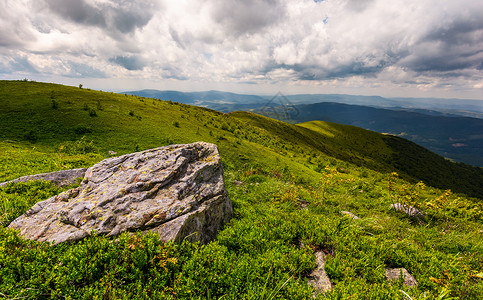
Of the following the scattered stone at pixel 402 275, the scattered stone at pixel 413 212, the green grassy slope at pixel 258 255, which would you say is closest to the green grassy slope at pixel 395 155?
the scattered stone at pixel 413 212

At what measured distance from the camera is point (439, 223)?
34.0 feet

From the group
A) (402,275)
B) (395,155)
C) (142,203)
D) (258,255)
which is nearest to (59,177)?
(142,203)

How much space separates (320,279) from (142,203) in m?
5.79

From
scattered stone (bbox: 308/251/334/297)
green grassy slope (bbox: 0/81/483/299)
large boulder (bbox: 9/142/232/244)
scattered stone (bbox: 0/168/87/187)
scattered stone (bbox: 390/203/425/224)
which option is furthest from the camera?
scattered stone (bbox: 390/203/425/224)

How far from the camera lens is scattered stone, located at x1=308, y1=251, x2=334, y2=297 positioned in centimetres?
494

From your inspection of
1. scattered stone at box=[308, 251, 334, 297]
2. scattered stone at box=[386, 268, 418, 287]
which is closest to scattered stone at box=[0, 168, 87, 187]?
scattered stone at box=[308, 251, 334, 297]

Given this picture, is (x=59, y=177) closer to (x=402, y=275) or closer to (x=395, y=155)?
(x=402, y=275)

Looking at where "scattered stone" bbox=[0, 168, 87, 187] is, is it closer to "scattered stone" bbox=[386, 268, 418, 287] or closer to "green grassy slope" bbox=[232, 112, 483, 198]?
"scattered stone" bbox=[386, 268, 418, 287]

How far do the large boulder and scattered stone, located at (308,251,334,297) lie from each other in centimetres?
341

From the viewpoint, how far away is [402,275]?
550 centimetres

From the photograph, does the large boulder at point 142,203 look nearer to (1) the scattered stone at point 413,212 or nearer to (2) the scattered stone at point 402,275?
(2) the scattered stone at point 402,275

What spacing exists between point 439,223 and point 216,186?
12380 mm

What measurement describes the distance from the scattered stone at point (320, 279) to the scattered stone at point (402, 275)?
179cm

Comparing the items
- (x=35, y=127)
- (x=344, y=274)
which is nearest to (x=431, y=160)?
(x=344, y=274)
